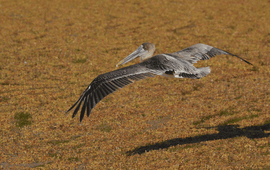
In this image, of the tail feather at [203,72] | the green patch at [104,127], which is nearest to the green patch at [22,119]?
the green patch at [104,127]

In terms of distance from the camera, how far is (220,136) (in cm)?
1195

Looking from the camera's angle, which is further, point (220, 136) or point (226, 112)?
point (226, 112)

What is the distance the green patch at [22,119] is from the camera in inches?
533

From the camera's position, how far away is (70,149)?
11617 mm

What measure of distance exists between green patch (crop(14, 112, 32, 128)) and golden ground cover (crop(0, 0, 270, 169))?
0.16ft

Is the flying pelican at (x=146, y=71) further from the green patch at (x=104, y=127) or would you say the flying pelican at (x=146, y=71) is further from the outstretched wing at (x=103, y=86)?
the green patch at (x=104, y=127)

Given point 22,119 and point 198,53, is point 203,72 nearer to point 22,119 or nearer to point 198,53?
point 198,53

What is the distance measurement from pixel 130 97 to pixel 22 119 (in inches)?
244

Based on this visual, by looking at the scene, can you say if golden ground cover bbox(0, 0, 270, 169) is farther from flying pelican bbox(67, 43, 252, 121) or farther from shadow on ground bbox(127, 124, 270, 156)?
flying pelican bbox(67, 43, 252, 121)

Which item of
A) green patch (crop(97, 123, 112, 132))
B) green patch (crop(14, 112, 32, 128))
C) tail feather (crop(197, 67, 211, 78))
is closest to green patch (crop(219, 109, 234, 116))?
tail feather (crop(197, 67, 211, 78))

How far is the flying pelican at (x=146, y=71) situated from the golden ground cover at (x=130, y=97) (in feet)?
10.5

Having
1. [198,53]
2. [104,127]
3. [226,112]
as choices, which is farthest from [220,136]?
[104,127]

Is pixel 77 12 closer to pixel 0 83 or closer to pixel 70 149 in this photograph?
pixel 0 83

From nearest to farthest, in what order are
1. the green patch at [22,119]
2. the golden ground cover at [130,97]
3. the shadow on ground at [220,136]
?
the golden ground cover at [130,97], the shadow on ground at [220,136], the green patch at [22,119]
